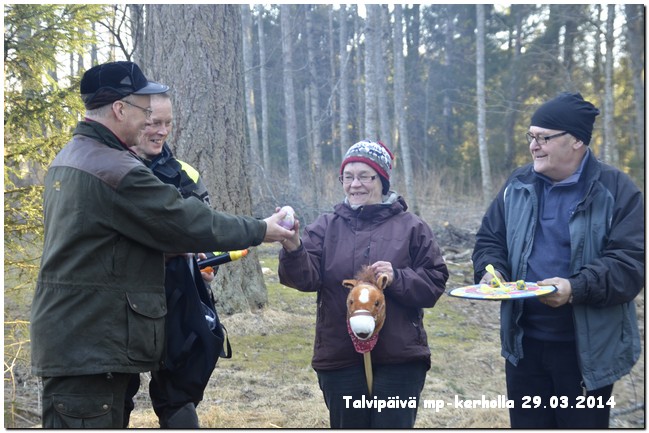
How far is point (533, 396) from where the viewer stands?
134 inches

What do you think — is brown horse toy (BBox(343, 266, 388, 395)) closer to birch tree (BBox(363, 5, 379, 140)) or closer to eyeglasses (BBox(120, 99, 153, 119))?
eyeglasses (BBox(120, 99, 153, 119))

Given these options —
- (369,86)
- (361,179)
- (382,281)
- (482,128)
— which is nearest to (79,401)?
(382,281)

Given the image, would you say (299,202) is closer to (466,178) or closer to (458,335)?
(458,335)

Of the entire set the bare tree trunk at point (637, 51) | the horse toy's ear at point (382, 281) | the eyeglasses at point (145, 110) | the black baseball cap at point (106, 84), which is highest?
the bare tree trunk at point (637, 51)

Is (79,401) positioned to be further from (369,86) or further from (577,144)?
(369,86)

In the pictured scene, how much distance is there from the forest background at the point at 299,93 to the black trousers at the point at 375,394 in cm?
291

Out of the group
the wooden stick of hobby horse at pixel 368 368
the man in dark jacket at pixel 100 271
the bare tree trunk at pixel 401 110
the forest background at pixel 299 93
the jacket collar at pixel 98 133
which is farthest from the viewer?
the bare tree trunk at pixel 401 110

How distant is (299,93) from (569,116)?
3121cm

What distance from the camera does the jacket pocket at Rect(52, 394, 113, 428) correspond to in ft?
8.69

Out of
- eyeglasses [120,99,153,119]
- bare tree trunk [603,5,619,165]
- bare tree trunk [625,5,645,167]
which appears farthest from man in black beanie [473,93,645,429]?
bare tree trunk [625,5,645,167]

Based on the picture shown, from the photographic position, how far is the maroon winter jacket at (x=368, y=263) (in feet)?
10.9

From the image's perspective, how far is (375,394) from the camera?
3.31 meters

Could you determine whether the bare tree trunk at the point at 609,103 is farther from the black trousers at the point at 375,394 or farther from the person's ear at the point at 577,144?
the black trousers at the point at 375,394

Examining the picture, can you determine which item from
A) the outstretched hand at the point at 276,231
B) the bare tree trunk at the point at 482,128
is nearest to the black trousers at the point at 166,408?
the outstretched hand at the point at 276,231
